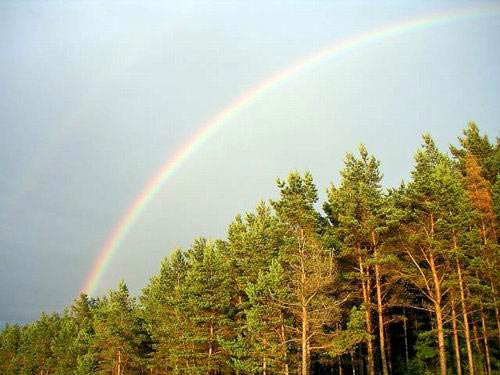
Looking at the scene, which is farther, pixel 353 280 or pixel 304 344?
pixel 353 280

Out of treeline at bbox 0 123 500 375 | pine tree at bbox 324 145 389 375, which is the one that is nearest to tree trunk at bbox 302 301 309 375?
treeline at bbox 0 123 500 375

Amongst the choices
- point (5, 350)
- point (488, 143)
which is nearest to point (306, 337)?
point (488, 143)

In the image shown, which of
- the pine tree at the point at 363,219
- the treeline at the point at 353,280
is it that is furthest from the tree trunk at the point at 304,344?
the pine tree at the point at 363,219

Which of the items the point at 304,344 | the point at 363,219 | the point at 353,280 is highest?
the point at 363,219

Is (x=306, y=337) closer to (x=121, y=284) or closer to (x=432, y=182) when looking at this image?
(x=432, y=182)

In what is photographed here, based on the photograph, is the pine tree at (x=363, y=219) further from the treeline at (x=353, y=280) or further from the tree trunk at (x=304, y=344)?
the tree trunk at (x=304, y=344)

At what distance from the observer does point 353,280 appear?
120 ft

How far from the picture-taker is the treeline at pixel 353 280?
29.3 m

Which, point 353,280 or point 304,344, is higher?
point 353,280

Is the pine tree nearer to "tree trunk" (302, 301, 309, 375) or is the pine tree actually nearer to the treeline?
the treeline

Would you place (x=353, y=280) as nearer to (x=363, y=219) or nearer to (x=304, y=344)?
(x=363, y=219)

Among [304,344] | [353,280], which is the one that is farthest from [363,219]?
[304,344]

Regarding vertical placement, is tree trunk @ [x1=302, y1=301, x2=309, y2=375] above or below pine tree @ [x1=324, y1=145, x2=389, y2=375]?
below

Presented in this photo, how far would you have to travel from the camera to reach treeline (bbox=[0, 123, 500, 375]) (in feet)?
96.1
